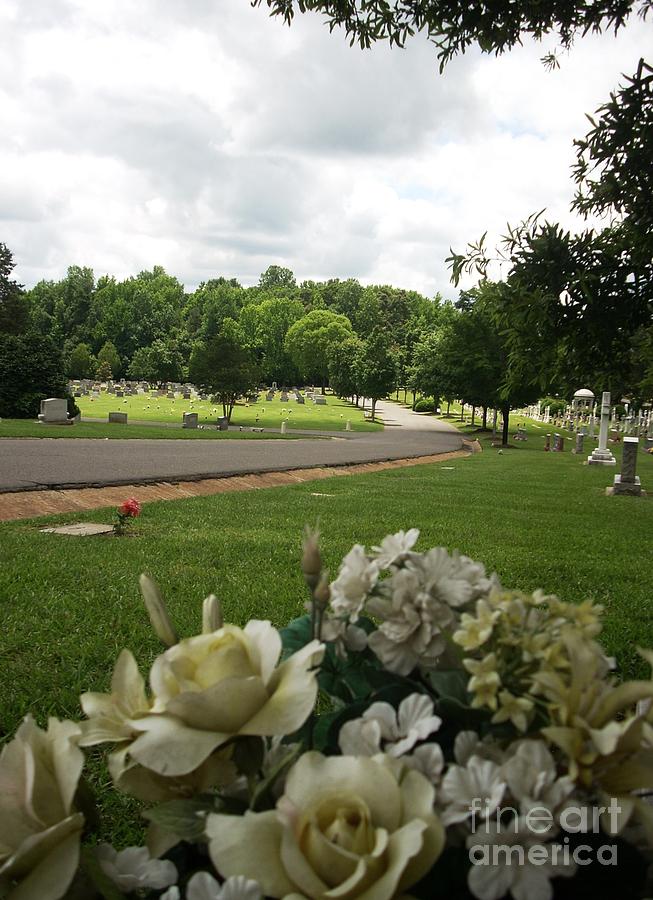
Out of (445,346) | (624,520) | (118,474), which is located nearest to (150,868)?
(624,520)

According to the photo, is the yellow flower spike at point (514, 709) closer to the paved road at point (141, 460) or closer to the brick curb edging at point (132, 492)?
the brick curb edging at point (132, 492)

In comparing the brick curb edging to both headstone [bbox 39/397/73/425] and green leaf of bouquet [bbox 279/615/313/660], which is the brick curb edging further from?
headstone [bbox 39/397/73/425]

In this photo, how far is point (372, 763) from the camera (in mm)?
754

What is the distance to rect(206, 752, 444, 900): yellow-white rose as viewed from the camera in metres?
0.69

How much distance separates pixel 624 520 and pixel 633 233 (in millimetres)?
6606

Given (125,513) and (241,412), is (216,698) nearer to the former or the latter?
(125,513)

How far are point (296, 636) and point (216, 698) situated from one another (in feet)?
0.90

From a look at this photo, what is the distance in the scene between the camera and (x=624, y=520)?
1070 centimetres

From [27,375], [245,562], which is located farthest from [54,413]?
[245,562]

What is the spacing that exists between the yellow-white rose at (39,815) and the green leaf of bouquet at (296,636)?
313 mm

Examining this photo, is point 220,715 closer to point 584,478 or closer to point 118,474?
point 118,474

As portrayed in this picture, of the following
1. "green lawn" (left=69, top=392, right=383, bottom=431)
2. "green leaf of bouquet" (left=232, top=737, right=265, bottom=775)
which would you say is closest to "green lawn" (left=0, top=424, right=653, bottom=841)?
"green leaf of bouquet" (left=232, top=737, right=265, bottom=775)

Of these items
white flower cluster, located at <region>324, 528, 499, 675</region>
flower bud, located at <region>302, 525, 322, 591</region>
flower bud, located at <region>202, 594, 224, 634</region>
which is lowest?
flower bud, located at <region>202, 594, 224, 634</region>

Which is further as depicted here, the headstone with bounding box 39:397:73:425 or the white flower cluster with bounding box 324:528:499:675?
the headstone with bounding box 39:397:73:425
